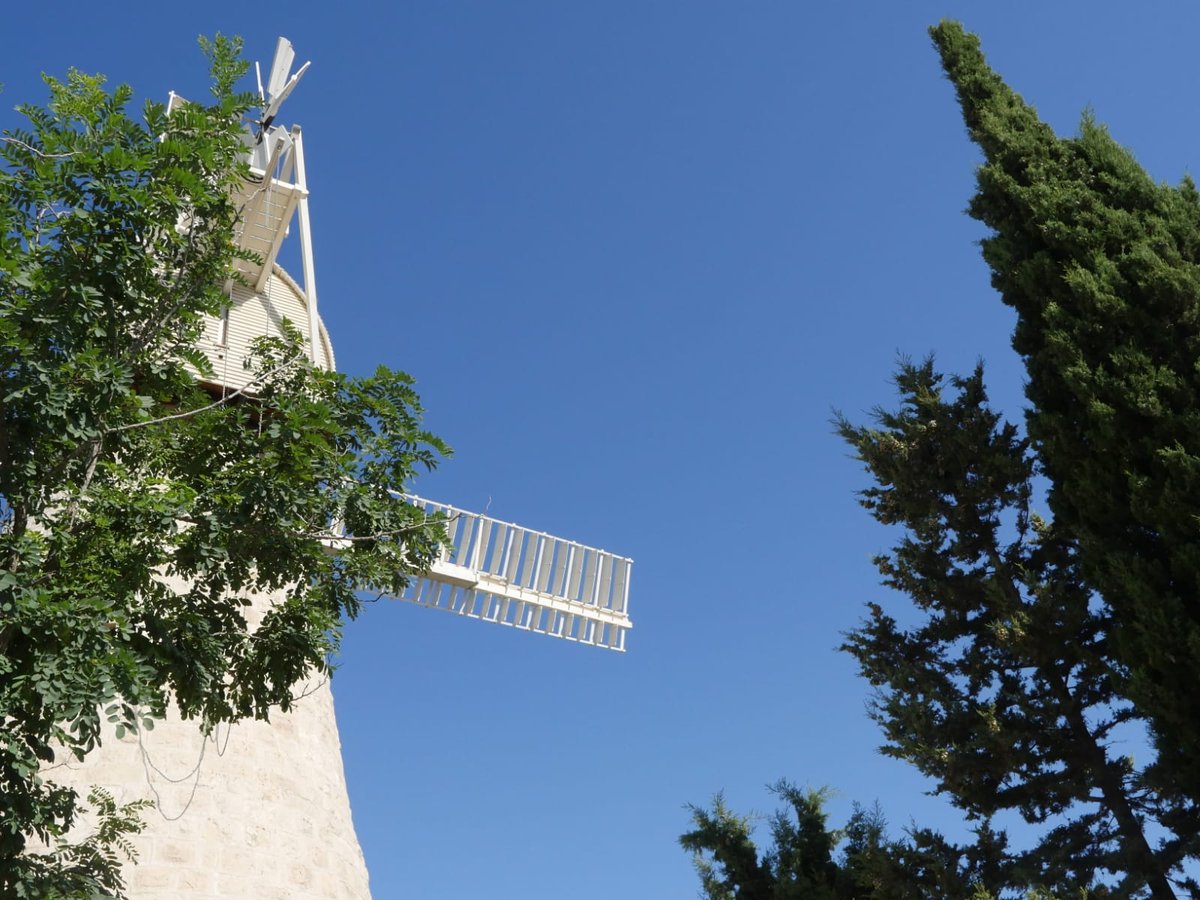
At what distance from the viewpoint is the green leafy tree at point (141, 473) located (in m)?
5.20

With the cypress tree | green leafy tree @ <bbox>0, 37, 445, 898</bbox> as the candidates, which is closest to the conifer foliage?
the cypress tree

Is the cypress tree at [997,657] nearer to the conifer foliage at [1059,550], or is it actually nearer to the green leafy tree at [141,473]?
the conifer foliage at [1059,550]

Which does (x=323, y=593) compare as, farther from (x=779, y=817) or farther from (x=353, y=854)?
(x=779, y=817)

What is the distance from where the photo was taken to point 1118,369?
29.6 ft

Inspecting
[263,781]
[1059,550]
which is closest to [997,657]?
[1059,550]

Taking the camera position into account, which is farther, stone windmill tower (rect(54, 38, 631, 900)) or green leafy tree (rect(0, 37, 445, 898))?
stone windmill tower (rect(54, 38, 631, 900))

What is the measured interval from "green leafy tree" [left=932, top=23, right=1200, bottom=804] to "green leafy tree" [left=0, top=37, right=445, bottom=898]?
567 centimetres

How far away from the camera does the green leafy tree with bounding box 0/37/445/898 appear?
520cm

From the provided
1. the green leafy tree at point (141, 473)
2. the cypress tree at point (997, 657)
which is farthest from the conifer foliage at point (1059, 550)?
the green leafy tree at point (141, 473)

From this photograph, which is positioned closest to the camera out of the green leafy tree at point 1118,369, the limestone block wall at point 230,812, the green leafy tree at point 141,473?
the green leafy tree at point 141,473

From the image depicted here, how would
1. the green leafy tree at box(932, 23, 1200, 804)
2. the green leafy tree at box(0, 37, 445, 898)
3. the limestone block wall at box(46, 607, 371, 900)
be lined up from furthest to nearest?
the limestone block wall at box(46, 607, 371, 900) < the green leafy tree at box(932, 23, 1200, 804) < the green leafy tree at box(0, 37, 445, 898)

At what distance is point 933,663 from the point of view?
1024 cm

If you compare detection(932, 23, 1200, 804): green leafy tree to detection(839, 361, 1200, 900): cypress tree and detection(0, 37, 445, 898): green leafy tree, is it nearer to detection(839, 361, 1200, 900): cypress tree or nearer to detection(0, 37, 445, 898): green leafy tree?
detection(839, 361, 1200, 900): cypress tree

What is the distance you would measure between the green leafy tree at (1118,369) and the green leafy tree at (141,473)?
223 inches
